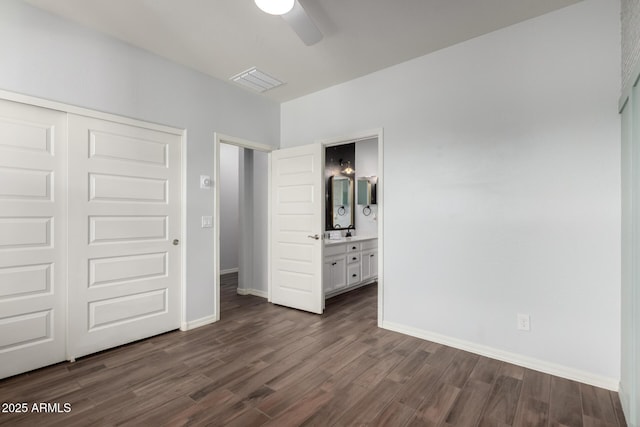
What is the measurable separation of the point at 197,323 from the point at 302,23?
298 centimetres

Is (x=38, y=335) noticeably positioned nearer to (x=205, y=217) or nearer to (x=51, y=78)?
(x=205, y=217)

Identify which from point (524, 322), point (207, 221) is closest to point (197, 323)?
point (207, 221)

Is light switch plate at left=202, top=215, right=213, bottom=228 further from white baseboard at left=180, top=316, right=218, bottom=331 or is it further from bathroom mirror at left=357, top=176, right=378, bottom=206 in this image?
bathroom mirror at left=357, top=176, right=378, bottom=206

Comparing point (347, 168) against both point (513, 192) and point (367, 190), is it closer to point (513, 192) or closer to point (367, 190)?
point (367, 190)

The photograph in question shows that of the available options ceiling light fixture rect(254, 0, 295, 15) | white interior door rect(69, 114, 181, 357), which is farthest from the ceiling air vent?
ceiling light fixture rect(254, 0, 295, 15)

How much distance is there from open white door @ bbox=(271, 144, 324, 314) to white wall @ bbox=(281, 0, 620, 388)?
82cm

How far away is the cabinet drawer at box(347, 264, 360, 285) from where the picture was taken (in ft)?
15.0

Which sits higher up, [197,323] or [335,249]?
[335,249]

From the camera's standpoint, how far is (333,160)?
18.4 ft

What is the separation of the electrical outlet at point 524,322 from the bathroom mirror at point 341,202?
3.47 m

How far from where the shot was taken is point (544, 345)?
7.61ft

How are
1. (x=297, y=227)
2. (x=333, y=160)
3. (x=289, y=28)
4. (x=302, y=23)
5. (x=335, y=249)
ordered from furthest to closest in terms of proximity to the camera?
(x=333, y=160)
(x=335, y=249)
(x=297, y=227)
(x=289, y=28)
(x=302, y=23)

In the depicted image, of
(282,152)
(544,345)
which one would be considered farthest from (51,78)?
(544,345)

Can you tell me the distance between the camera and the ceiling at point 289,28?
2.24m
